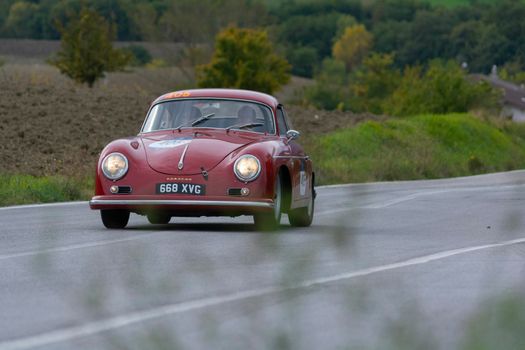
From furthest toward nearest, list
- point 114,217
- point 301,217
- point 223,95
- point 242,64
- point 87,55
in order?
point 242,64, point 87,55, point 223,95, point 301,217, point 114,217

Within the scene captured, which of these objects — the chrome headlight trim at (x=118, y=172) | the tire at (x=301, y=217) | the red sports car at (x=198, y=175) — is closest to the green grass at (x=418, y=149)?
the tire at (x=301, y=217)

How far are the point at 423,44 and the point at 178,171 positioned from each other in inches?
5669

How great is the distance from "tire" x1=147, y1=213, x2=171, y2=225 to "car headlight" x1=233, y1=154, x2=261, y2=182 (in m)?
1.60

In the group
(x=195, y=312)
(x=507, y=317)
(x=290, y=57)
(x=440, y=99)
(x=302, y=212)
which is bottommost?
(x=290, y=57)

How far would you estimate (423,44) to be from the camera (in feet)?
513

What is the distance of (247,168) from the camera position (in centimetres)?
1399

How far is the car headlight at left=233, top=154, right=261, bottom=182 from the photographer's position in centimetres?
1396

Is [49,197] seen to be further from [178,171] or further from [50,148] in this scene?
Answer: [50,148]

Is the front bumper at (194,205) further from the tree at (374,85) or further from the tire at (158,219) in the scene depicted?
the tree at (374,85)

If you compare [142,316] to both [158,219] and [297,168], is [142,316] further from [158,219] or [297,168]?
[158,219]

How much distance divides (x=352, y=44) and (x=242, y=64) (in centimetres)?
9337

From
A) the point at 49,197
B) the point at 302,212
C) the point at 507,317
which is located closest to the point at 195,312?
the point at 507,317

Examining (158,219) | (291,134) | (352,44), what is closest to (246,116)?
(291,134)

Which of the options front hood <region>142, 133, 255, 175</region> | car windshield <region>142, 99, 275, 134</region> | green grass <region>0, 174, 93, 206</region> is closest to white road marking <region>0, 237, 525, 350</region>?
front hood <region>142, 133, 255, 175</region>
